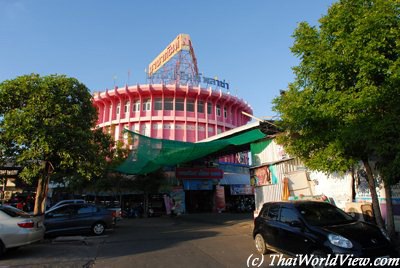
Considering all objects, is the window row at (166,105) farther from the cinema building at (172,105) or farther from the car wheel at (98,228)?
the car wheel at (98,228)

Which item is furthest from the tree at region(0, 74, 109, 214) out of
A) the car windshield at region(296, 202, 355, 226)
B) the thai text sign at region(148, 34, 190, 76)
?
the thai text sign at region(148, 34, 190, 76)

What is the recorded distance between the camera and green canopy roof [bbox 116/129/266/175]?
22047 millimetres

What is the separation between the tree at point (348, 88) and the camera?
26.7 ft

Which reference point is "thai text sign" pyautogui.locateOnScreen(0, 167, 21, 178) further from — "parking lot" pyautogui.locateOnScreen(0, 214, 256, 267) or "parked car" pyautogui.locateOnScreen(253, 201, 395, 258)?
"parked car" pyautogui.locateOnScreen(253, 201, 395, 258)

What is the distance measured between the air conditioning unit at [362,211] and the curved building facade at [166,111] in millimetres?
34403

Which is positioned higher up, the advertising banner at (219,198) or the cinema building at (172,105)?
the cinema building at (172,105)

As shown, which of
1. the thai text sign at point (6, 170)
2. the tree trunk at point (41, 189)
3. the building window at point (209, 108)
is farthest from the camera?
the building window at point (209, 108)

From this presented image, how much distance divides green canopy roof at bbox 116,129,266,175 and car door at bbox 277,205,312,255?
1236cm

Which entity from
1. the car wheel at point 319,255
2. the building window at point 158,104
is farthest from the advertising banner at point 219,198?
the car wheel at point 319,255

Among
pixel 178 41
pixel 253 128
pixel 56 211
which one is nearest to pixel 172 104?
pixel 178 41

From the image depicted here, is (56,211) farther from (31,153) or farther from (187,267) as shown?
(187,267)

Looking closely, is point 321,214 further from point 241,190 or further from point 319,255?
point 241,190

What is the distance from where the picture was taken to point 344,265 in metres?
6.37

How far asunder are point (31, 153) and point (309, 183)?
40.1ft
